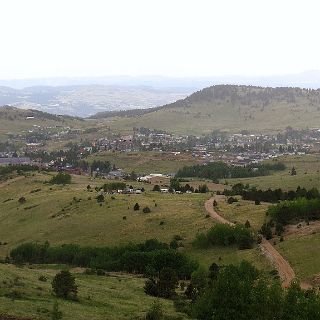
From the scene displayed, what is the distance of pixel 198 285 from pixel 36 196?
89879 millimetres

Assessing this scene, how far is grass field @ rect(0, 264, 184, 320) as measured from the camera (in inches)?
1833

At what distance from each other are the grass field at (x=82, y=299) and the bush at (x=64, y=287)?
2.61 ft

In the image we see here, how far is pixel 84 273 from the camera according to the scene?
77.0 m

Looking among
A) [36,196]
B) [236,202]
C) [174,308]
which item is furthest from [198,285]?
[36,196]

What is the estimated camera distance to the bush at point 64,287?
54.2 m

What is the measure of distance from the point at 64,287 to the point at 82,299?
235cm

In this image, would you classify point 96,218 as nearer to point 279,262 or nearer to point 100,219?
point 100,219

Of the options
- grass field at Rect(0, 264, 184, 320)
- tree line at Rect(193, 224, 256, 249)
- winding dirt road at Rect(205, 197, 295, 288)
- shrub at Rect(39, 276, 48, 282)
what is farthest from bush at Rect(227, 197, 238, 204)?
shrub at Rect(39, 276, 48, 282)

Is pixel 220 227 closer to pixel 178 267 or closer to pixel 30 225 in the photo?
pixel 178 267

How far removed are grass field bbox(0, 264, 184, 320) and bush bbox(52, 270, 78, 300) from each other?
2.61 feet

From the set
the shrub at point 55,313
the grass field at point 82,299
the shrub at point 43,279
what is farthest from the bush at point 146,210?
the shrub at point 55,313

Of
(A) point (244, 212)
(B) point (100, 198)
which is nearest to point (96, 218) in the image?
(B) point (100, 198)

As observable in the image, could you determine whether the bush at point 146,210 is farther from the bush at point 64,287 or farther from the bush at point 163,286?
the bush at point 64,287

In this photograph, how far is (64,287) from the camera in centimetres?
5422
